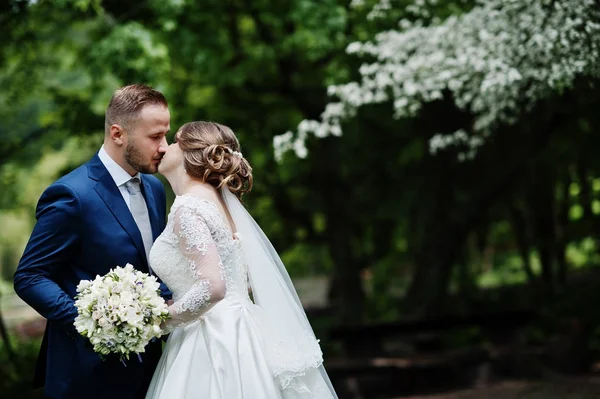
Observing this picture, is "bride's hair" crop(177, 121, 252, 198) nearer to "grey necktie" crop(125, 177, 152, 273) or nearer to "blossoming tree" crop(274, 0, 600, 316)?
"grey necktie" crop(125, 177, 152, 273)

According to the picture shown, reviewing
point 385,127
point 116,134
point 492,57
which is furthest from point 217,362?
point 385,127

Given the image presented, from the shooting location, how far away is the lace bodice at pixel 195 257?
349cm

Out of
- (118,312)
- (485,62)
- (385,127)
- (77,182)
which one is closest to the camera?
(118,312)

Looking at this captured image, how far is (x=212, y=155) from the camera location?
3.70m

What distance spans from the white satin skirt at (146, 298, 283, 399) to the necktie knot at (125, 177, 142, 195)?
691mm

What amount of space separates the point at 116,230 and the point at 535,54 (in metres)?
4.14

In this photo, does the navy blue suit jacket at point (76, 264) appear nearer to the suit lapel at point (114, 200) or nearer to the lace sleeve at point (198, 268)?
the suit lapel at point (114, 200)

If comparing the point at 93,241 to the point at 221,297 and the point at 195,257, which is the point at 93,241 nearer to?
the point at 195,257

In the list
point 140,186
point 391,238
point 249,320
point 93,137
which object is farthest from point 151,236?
point 391,238

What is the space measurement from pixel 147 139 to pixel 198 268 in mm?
674

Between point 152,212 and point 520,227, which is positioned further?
point 520,227

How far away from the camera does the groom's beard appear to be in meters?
3.72

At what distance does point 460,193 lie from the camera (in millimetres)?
15148

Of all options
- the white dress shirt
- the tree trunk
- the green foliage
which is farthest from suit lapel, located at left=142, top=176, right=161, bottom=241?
the tree trunk
